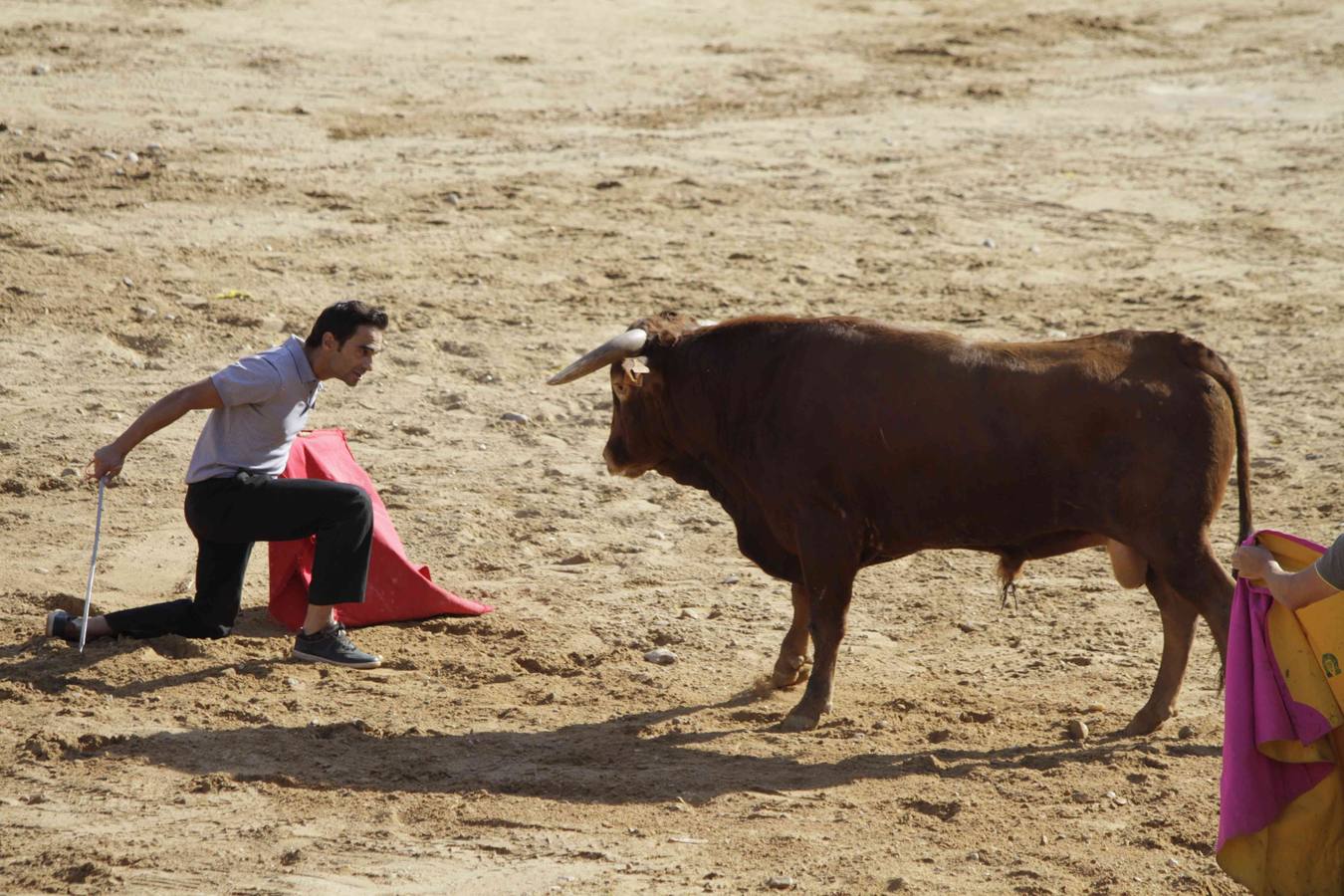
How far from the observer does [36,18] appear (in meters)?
15.2

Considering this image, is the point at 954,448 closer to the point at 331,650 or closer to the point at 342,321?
the point at 342,321

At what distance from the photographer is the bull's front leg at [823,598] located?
6492 mm

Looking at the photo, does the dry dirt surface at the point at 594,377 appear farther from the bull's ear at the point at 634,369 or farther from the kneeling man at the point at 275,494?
the bull's ear at the point at 634,369

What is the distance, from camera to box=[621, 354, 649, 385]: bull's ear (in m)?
6.78

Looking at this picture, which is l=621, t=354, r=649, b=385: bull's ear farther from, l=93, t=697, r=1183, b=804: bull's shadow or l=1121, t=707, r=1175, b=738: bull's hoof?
l=1121, t=707, r=1175, b=738: bull's hoof

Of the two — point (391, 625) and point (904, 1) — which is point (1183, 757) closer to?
point (391, 625)

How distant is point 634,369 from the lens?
22.2ft

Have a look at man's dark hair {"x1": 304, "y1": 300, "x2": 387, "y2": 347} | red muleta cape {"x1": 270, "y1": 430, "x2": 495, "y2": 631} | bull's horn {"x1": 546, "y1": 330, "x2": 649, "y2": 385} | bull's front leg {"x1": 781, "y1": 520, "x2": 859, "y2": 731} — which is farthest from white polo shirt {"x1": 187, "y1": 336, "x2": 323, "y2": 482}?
bull's front leg {"x1": 781, "y1": 520, "x2": 859, "y2": 731}

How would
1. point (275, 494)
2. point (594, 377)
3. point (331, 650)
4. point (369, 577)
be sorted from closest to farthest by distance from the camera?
point (275, 494), point (331, 650), point (369, 577), point (594, 377)

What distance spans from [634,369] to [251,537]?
5.37 feet

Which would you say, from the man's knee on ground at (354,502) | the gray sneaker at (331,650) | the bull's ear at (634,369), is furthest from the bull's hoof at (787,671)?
the man's knee on ground at (354,502)

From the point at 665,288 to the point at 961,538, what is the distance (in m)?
5.45

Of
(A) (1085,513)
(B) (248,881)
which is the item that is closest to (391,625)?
(B) (248,881)

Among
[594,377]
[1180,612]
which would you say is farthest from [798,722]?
[594,377]
